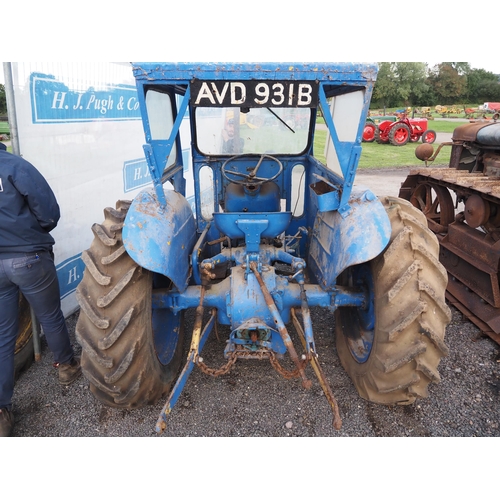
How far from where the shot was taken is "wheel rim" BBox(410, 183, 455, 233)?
5234 mm

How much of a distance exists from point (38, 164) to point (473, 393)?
4017 millimetres

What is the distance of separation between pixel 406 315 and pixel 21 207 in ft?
8.45

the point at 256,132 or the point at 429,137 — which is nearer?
the point at 256,132

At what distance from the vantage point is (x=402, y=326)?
2.36m

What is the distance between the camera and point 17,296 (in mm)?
2809

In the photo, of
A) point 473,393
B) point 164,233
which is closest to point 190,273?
point 164,233

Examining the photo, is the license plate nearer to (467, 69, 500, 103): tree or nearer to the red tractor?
the red tractor

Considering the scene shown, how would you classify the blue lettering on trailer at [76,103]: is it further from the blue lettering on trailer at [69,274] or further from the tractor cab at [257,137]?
the blue lettering on trailer at [69,274]

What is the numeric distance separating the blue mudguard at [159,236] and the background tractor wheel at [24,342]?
1487 mm

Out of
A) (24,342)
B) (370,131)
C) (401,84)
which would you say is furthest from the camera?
(401,84)

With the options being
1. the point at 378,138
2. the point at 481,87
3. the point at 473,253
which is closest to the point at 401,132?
the point at 378,138

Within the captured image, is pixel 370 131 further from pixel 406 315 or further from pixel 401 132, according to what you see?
pixel 406 315

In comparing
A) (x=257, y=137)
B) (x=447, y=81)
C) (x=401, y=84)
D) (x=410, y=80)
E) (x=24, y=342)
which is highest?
(x=447, y=81)

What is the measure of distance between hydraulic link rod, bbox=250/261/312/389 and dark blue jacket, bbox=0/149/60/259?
1508 millimetres
